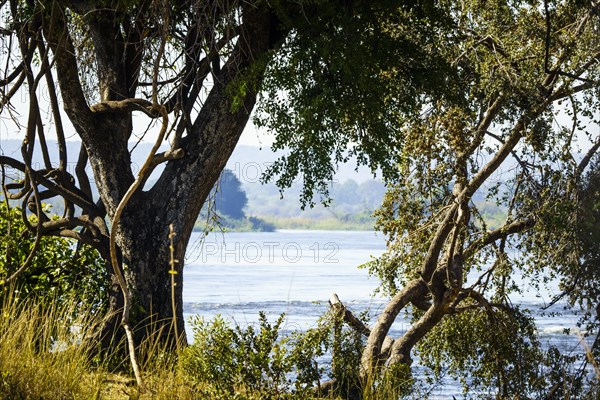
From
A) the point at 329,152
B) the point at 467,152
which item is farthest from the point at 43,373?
the point at 467,152

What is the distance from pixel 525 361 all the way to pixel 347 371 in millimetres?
3287

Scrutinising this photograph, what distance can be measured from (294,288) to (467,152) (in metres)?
19.0

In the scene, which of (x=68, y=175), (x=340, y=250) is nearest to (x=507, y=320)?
(x=68, y=175)

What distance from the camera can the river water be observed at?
19.8 metres

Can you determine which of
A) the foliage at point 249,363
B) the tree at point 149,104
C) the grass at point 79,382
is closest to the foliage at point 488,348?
the tree at point 149,104

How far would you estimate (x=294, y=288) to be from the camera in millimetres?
26641

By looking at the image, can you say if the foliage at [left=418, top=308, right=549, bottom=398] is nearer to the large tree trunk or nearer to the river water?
the river water

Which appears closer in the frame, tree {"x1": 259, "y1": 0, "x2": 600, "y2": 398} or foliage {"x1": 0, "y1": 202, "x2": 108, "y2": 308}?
tree {"x1": 259, "y1": 0, "x2": 600, "y2": 398}

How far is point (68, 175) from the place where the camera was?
7.53 m

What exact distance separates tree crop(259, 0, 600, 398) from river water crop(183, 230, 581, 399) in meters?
2.73

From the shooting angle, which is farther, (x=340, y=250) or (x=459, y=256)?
(x=340, y=250)

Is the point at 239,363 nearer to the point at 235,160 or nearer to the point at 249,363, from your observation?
the point at 249,363

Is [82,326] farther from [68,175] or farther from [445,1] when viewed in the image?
[445,1]

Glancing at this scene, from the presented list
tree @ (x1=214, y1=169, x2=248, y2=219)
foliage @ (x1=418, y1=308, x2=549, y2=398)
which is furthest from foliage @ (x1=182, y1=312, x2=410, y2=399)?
tree @ (x1=214, y1=169, x2=248, y2=219)
